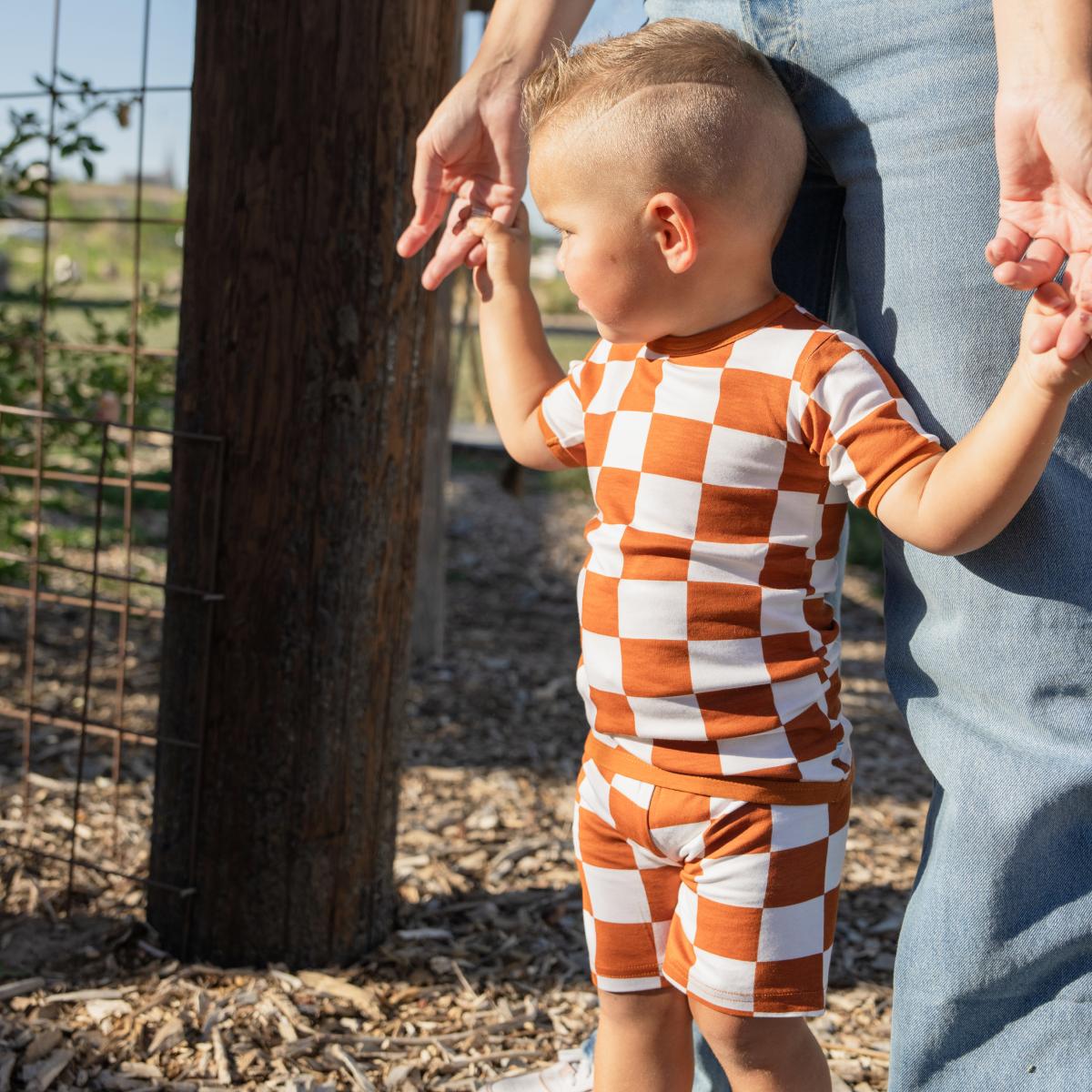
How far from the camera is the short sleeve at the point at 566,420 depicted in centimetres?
140

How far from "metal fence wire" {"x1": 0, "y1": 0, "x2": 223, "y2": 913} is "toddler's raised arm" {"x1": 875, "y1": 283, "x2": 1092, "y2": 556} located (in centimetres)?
125

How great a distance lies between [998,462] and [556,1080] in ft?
4.20

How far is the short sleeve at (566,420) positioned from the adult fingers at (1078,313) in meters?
0.60

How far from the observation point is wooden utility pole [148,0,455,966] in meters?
1.82

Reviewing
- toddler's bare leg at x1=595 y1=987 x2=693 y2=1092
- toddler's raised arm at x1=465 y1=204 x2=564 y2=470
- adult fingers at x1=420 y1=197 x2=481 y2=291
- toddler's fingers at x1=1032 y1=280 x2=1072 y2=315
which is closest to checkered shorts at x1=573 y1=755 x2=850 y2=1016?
toddler's bare leg at x1=595 y1=987 x2=693 y2=1092

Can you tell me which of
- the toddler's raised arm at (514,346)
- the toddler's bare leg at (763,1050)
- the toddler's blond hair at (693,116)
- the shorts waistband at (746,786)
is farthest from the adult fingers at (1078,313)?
the toddler's bare leg at (763,1050)

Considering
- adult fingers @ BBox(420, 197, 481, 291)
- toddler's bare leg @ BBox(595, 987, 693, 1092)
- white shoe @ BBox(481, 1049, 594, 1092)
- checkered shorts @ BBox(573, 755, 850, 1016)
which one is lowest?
white shoe @ BBox(481, 1049, 594, 1092)

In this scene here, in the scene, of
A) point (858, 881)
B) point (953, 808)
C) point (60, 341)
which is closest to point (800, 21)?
point (953, 808)

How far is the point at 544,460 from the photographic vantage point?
1483 mm

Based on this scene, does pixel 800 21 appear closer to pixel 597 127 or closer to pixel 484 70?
Result: pixel 597 127

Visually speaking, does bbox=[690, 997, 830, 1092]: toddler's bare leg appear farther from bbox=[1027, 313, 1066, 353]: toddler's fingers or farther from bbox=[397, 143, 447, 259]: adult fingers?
bbox=[397, 143, 447, 259]: adult fingers

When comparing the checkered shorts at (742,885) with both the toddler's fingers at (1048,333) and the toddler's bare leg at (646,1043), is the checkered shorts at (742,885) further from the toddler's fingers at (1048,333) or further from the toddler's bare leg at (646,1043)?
the toddler's fingers at (1048,333)

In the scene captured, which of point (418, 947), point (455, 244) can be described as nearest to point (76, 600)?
point (418, 947)

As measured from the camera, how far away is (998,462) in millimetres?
1012
